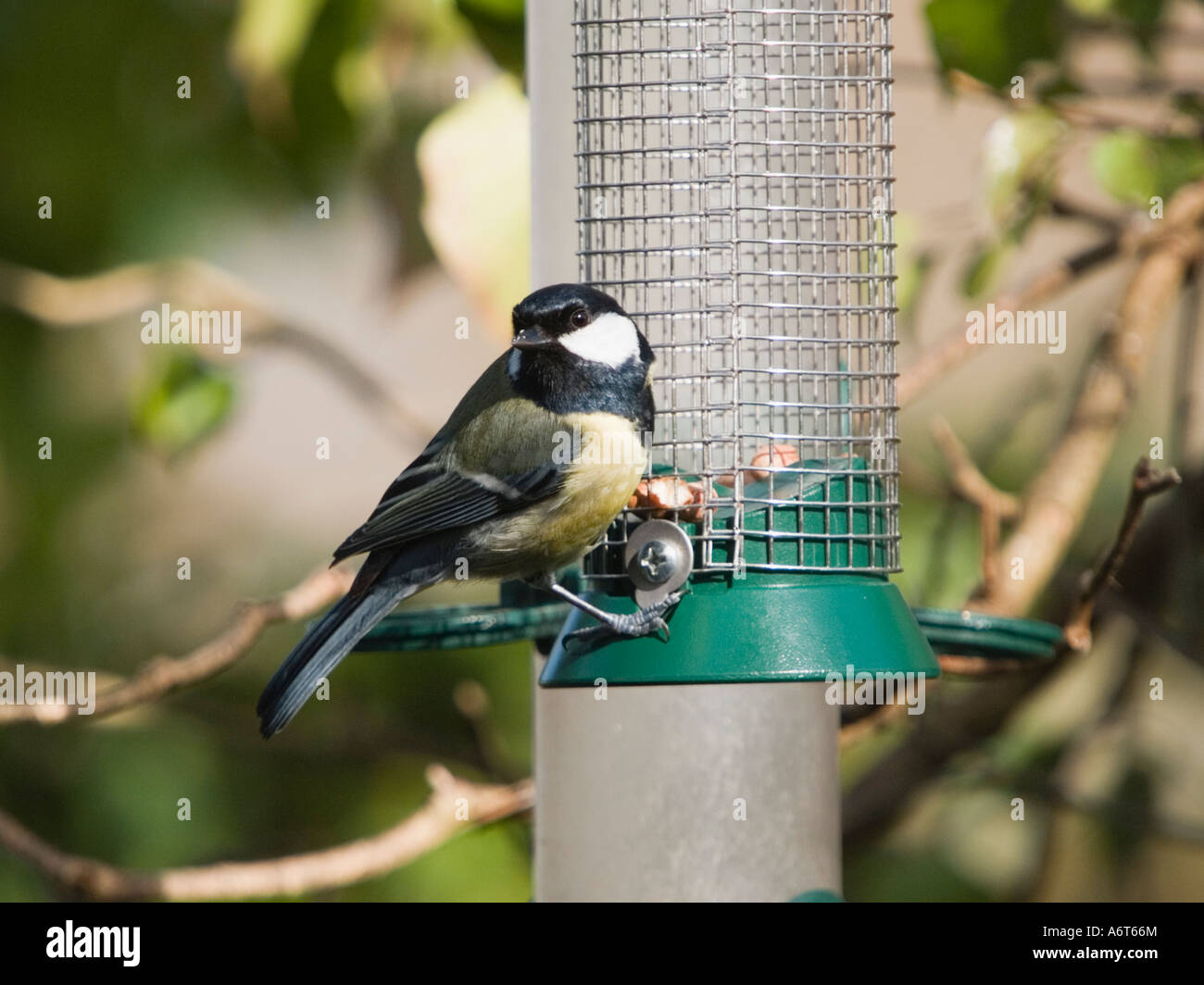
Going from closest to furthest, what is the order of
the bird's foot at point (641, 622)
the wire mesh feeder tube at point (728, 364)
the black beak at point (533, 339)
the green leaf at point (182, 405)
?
the bird's foot at point (641, 622) → the black beak at point (533, 339) → the wire mesh feeder tube at point (728, 364) → the green leaf at point (182, 405)

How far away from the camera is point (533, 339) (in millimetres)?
2789

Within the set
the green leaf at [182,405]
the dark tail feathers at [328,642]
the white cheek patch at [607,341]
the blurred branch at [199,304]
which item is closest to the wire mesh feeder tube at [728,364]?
the white cheek patch at [607,341]

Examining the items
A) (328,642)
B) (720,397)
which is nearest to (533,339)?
(720,397)

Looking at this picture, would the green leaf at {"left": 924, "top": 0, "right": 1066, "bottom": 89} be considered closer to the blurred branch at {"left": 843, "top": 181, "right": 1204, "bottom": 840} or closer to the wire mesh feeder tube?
the wire mesh feeder tube

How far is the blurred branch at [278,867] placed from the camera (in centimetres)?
275

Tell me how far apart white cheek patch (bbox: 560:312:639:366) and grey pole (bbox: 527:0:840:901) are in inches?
11.0

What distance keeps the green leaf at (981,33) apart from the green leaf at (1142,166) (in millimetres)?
270

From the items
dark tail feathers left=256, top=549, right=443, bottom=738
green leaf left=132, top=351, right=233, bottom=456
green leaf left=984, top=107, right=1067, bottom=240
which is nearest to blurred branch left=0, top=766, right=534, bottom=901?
dark tail feathers left=256, top=549, right=443, bottom=738

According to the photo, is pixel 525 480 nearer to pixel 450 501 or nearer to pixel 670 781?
pixel 450 501

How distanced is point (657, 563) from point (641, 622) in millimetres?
111

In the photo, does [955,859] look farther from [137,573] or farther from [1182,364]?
[137,573]

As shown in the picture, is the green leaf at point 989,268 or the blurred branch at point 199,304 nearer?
the green leaf at point 989,268

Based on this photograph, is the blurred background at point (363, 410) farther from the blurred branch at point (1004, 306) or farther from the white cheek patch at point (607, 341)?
the white cheek patch at point (607, 341)

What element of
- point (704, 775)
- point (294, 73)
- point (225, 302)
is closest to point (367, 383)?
point (225, 302)
